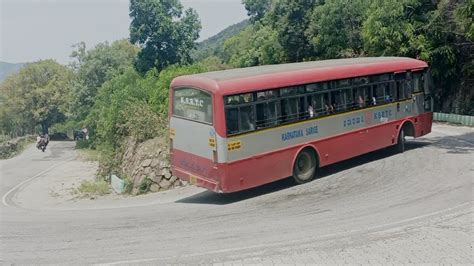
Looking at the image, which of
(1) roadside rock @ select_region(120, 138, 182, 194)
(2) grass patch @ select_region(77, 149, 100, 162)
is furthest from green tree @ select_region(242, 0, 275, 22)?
(1) roadside rock @ select_region(120, 138, 182, 194)

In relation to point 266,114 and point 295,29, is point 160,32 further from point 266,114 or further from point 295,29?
point 266,114

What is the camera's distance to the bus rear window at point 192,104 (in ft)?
41.7

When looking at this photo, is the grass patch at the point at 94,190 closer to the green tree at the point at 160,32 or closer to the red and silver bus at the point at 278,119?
the red and silver bus at the point at 278,119

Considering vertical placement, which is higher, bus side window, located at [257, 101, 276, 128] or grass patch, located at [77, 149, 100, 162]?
bus side window, located at [257, 101, 276, 128]

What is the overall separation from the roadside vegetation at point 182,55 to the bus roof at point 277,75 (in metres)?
5.38

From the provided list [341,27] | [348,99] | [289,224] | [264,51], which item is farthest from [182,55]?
[289,224]

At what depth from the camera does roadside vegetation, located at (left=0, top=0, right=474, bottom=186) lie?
25.5 meters

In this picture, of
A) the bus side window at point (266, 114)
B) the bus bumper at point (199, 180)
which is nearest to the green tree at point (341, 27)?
the bus side window at point (266, 114)

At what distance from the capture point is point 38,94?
7156 cm

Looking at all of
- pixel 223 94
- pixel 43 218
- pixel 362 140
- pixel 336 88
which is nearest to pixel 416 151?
pixel 362 140

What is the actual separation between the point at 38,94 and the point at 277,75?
6564cm

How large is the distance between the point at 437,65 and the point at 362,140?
14495 millimetres

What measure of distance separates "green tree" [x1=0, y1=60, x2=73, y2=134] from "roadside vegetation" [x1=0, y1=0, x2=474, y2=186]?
148 millimetres

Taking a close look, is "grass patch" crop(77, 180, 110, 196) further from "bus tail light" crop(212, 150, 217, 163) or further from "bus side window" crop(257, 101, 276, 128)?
"bus side window" crop(257, 101, 276, 128)
